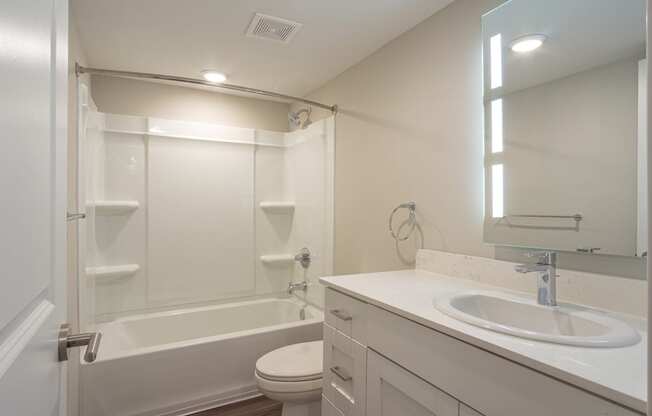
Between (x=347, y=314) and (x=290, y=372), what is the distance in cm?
62

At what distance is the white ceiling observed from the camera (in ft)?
5.71

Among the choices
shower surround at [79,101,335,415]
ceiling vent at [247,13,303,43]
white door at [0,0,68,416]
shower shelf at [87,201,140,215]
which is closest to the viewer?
white door at [0,0,68,416]

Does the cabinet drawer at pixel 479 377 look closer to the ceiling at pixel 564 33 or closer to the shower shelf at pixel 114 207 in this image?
the ceiling at pixel 564 33

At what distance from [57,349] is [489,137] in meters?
1.65

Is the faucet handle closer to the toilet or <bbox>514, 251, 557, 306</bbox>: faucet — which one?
<bbox>514, 251, 557, 306</bbox>: faucet

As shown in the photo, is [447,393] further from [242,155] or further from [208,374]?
[242,155]

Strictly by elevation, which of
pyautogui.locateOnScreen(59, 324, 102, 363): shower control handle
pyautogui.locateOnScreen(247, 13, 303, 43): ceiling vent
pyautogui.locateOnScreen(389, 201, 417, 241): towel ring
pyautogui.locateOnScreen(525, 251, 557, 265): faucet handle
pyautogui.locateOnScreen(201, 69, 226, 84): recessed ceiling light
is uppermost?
pyautogui.locateOnScreen(201, 69, 226, 84): recessed ceiling light

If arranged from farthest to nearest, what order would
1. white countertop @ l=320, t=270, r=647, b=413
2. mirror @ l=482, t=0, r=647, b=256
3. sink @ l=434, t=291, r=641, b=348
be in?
mirror @ l=482, t=0, r=647, b=256
sink @ l=434, t=291, r=641, b=348
white countertop @ l=320, t=270, r=647, b=413

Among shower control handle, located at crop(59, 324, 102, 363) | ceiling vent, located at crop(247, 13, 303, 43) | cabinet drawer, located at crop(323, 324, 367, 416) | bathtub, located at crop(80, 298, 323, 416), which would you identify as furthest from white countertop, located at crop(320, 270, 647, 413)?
ceiling vent, located at crop(247, 13, 303, 43)

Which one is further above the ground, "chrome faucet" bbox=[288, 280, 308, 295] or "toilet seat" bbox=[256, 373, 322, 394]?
"chrome faucet" bbox=[288, 280, 308, 295]

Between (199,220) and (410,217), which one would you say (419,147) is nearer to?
(410,217)

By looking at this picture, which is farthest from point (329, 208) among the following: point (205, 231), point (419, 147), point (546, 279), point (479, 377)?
point (479, 377)

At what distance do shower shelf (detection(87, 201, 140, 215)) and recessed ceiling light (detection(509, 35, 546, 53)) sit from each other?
274 centimetres

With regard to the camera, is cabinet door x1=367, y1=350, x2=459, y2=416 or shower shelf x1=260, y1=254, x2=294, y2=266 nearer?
cabinet door x1=367, y1=350, x2=459, y2=416
